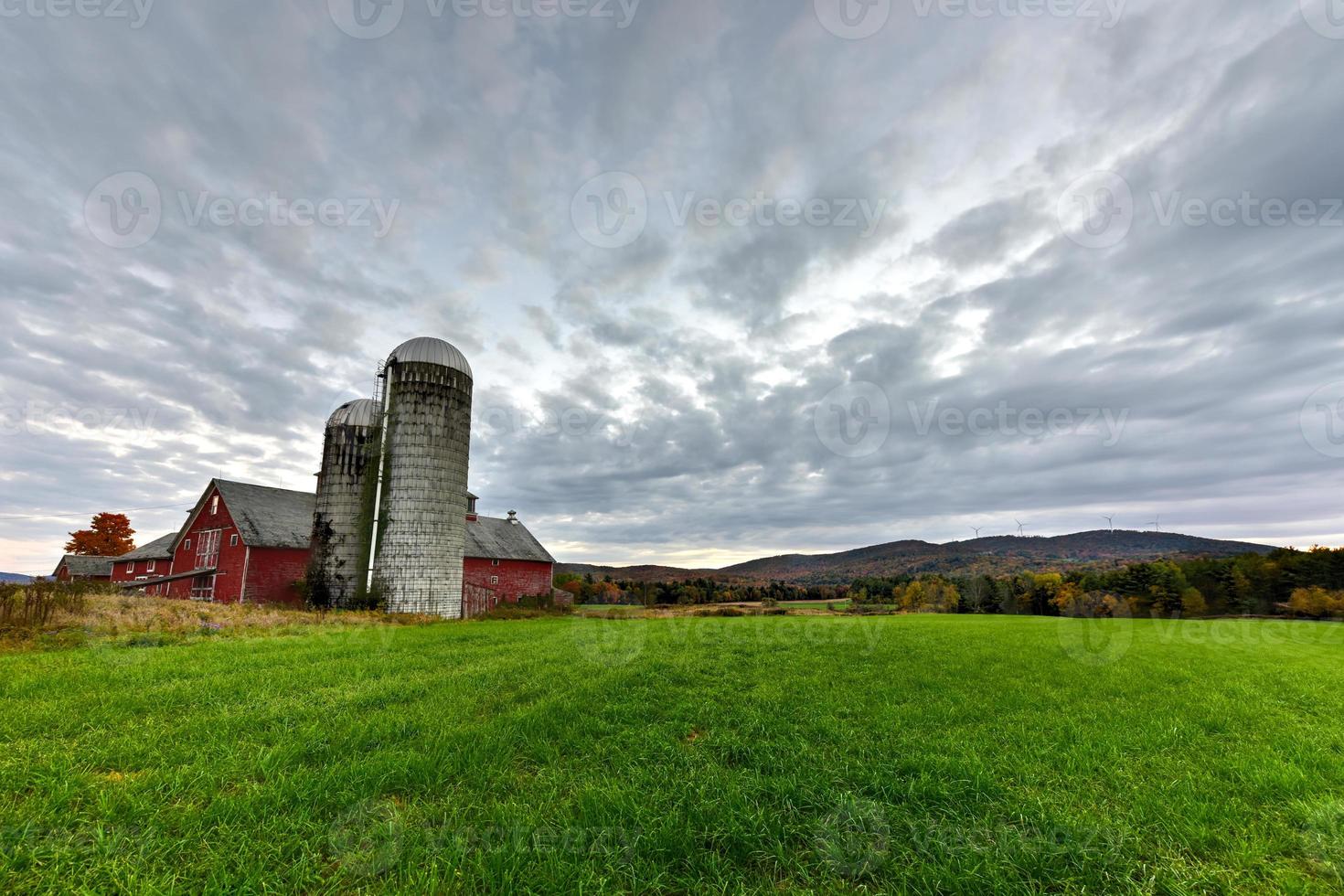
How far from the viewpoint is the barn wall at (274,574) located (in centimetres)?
3272

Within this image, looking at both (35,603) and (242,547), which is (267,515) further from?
(35,603)

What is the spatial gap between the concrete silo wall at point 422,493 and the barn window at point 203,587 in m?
15.0

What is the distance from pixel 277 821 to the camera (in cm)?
388

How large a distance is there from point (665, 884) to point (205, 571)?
43269 millimetres

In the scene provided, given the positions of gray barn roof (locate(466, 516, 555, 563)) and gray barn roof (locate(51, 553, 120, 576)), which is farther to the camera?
gray barn roof (locate(51, 553, 120, 576))

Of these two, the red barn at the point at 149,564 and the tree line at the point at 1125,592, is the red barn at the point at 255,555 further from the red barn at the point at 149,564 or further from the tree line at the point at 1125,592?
the tree line at the point at 1125,592

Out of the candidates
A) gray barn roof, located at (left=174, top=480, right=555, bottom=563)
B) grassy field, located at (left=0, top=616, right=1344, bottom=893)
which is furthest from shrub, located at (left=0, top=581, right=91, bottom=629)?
gray barn roof, located at (left=174, top=480, right=555, bottom=563)

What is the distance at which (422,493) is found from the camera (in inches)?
1175

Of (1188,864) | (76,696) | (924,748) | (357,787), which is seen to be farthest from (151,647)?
(1188,864)

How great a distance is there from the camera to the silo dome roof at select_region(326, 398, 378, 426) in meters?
31.5

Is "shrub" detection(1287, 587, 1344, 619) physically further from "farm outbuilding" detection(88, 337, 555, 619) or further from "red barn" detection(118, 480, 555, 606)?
"farm outbuilding" detection(88, 337, 555, 619)

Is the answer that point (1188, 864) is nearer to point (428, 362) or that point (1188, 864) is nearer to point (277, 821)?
point (277, 821)

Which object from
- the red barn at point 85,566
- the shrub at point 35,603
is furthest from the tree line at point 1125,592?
the red barn at point 85,566

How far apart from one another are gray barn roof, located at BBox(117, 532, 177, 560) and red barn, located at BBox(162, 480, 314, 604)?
3848 mm
